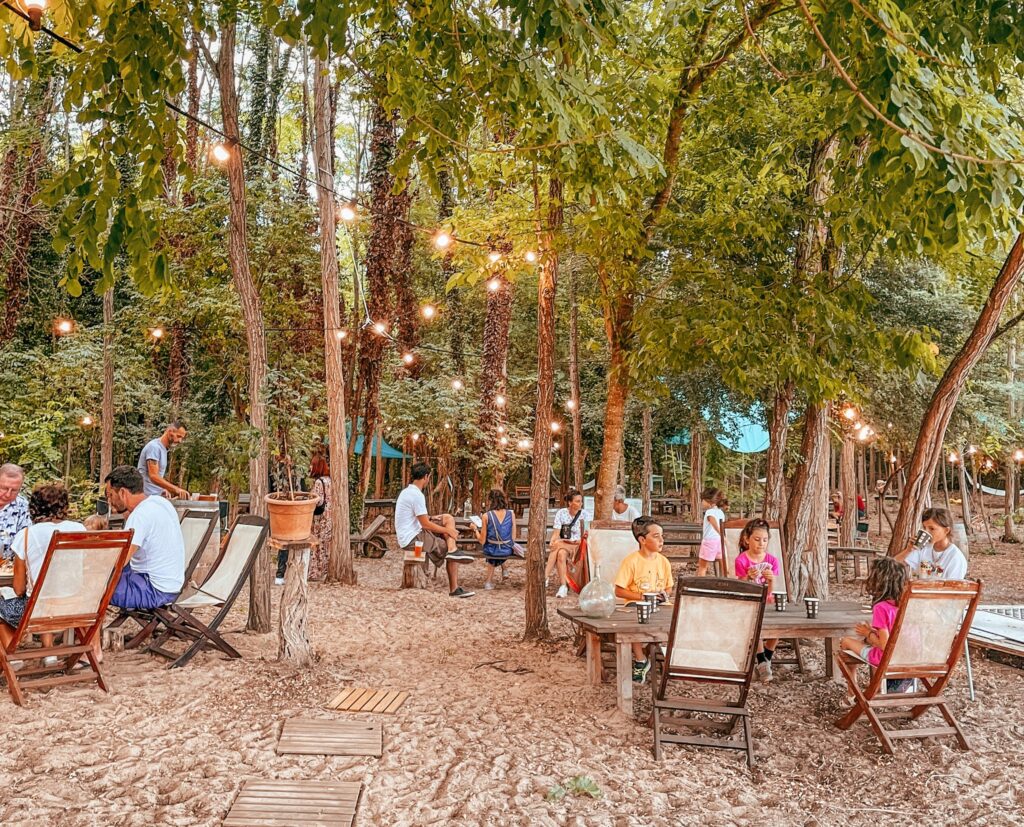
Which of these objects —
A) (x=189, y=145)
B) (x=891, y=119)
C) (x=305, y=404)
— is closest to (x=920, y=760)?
(x=891, y=119)

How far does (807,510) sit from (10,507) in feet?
23.3

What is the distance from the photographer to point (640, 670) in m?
5.44

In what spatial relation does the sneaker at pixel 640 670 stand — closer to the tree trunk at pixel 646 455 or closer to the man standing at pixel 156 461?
the man standing at pixel 156 461

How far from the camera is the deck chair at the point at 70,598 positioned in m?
4.36

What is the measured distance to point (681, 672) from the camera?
4.22 m

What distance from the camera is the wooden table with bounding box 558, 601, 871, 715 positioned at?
4.70m

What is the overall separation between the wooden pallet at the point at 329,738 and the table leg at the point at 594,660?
1633 millimetres

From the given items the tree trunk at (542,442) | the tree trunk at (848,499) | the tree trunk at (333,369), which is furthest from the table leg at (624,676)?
the tree trunk at (848,499)

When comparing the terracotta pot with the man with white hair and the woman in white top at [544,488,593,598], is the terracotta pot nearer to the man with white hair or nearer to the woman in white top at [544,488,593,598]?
the man with white hair

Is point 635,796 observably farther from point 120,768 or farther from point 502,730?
point 120,768

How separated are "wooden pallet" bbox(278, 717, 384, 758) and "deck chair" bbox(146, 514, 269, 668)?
143cm

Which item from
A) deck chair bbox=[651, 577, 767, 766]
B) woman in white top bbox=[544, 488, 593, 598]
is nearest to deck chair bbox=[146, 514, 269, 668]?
deck chair bbox=[651, 577, 767, 766]

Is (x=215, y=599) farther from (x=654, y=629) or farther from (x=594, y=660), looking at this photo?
(x=654, y=629)

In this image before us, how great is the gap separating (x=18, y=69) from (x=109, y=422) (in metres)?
11.4
